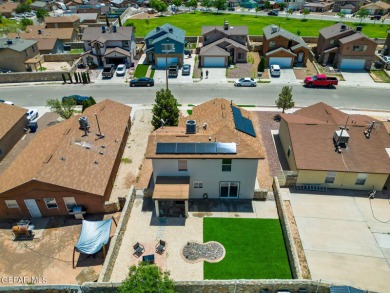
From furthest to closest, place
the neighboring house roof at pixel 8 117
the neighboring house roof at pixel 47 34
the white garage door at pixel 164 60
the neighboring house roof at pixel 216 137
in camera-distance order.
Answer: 1. the neighboring house roof at pixel 47 34
2. the white garage door at pixel 164 60
3. the neighboring house roof at pixel 8 117
4. the neighboring house roof at pixel 216 137

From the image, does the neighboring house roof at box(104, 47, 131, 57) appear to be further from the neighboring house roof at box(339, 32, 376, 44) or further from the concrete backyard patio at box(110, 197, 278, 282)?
the neighboring house roof at box(339, 32, 376, 44)

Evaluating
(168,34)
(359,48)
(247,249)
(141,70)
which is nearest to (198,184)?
(247,249)

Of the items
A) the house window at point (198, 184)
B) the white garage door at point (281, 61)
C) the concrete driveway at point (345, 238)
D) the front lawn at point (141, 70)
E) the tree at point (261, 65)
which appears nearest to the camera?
the concrete driveway at point (345, 238)

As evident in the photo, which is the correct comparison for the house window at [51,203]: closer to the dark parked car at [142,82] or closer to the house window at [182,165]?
the house window at [182,165]

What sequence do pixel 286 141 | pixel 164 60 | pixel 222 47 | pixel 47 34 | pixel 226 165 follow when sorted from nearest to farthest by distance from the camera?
1. pixel 226 165
2. pixel 286 141
3. pixel 164 60
4. pixel 222 47
5. pixel 47 34

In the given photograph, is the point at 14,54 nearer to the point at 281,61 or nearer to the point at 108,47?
the point at 108,47

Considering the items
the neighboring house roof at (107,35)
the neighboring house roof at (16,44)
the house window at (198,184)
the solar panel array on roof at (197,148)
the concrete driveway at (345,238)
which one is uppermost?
the neighboring house roof at (107,35)

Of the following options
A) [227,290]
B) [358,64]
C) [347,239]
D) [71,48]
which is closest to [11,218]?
[227,290]

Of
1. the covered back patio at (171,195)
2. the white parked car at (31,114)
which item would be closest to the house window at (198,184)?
the covered back patio at (171,195)
